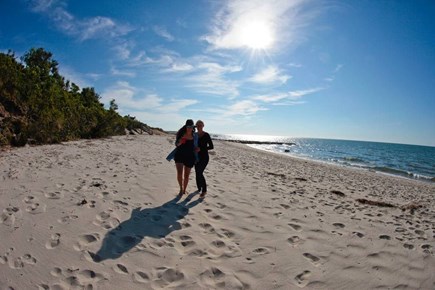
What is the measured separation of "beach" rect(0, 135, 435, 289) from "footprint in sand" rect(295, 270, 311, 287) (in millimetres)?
16

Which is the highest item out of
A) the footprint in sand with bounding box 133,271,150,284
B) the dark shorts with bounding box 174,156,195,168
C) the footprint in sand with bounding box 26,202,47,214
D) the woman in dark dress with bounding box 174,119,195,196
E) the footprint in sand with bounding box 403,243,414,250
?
the woman in dark dress with bounding box 174,119,195,196

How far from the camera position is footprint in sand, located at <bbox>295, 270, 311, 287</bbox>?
12.2 ft

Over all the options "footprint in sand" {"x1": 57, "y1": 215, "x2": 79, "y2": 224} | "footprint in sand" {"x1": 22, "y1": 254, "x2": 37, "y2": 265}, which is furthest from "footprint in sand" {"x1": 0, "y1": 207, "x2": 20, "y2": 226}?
"footprint in sand" {"x1": 22, "y1": 254, "x2": 37, "y2": 265}

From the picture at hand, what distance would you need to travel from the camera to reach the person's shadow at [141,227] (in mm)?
4172

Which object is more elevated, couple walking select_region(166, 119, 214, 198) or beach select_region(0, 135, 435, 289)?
couple walking select_region(166, 119, 214, 198)

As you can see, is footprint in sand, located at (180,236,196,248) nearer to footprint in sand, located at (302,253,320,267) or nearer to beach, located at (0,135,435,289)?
beach, located at (0,135,435,289)

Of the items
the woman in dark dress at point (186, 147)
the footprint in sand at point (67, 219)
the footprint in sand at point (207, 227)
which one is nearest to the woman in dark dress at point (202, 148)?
the woman in dark dress at point (186, 147)

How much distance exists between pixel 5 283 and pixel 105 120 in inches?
949

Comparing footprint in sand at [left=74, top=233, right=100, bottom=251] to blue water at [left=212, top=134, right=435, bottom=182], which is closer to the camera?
footprint in sand at [left=74, top=233, right=100, bottom=251]

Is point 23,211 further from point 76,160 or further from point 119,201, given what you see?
point 76,160

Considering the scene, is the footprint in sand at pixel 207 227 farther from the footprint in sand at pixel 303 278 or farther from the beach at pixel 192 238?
the footprint in sand at pixel 303 278

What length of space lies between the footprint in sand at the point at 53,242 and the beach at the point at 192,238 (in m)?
0.04

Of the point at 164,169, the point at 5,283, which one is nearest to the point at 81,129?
the point at 164,169

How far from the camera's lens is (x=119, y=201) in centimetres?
621
